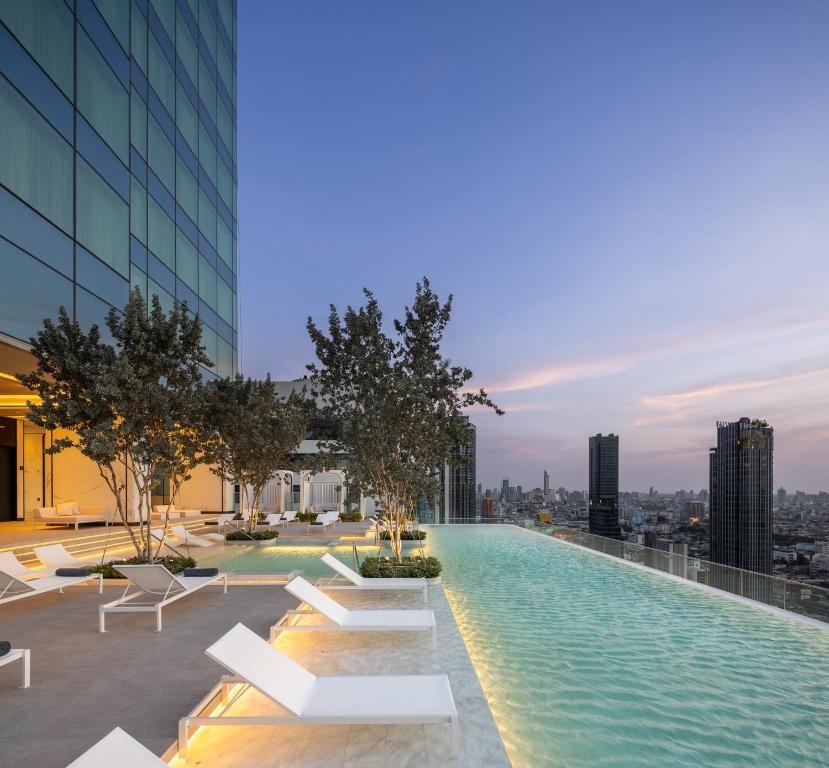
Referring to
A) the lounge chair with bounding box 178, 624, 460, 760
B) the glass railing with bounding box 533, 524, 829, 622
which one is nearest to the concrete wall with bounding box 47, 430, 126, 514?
the glass railing with bounding box 533, 524, 829, 622

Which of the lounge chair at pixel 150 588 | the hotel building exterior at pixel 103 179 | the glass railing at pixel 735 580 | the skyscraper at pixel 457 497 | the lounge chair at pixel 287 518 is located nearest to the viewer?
the lounge chair at pixel 150 588

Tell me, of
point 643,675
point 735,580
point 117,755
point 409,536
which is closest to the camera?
point 117,755

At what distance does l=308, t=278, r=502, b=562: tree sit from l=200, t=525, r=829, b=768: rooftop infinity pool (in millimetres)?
2488

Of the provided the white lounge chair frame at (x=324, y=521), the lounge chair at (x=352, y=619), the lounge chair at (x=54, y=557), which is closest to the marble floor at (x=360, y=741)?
the lounge chair at (x=352, y=619)

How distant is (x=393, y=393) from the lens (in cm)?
1027

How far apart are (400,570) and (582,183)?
19714 millimetres

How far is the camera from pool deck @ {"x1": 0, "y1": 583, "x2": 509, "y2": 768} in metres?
3.78

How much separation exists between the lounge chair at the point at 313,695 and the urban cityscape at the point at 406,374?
0.03 meters

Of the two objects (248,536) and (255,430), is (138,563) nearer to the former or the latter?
(255,430)

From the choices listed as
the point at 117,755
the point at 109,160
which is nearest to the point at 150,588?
the point at 117,755

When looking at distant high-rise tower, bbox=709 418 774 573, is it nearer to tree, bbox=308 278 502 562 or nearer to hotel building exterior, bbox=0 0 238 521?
tree, bbox=308 278 502 562

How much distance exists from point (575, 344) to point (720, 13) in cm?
2060

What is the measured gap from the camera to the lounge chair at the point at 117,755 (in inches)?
102

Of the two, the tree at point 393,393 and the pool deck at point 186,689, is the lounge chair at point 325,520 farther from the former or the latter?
the pool deck at point 186,689
